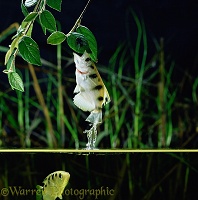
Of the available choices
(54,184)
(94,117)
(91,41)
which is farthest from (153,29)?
(91,41)

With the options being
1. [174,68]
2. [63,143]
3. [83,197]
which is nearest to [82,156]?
[83,197]

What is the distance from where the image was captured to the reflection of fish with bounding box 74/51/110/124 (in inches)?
36.4

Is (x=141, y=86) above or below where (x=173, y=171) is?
above

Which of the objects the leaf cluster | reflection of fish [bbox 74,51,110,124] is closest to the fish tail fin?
reflection of fish [bbox 74,51,110,124]

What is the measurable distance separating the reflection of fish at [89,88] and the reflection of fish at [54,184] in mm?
150

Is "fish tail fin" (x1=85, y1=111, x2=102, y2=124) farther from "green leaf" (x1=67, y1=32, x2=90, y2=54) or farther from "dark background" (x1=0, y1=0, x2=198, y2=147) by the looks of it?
"dark background" (x1=0, y1=0, x2=198, y2=147)

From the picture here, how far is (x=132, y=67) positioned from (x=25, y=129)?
19.7 inches

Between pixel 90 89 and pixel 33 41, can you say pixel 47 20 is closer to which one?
pixel 33 41

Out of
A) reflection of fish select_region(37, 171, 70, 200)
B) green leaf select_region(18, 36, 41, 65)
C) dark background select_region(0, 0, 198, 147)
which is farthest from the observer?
dark background select_region(0, 0, 198, 147)

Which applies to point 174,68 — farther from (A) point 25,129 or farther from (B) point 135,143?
(A) point 25,129

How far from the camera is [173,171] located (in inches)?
35.4

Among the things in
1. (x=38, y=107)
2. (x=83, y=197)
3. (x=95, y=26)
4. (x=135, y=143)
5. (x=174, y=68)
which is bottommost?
(x=83, y=197)

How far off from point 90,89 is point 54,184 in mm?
193

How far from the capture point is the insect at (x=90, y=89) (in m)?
0.93
